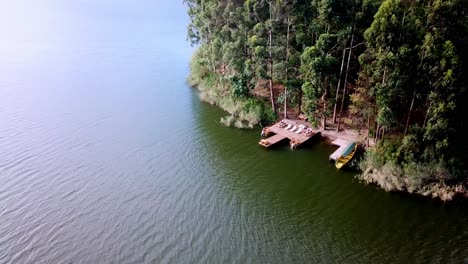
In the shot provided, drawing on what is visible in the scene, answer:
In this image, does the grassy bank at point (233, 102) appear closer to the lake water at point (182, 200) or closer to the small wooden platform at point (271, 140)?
the lake water at point (182, 200)

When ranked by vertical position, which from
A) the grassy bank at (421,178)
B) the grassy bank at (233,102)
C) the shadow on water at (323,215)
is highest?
the grassy bank at (233,102)

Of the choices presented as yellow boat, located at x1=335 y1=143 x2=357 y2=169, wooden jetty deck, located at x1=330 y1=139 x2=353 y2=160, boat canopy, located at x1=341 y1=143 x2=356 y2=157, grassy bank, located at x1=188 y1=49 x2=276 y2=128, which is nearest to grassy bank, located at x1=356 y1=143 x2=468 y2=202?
yellow boat, located at x1=335 y1=143 x2=357 y2=169

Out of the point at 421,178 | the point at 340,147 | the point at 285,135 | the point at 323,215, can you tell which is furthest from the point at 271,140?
the point at 421,178

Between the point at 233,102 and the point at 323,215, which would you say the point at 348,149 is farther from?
the point at 233,102

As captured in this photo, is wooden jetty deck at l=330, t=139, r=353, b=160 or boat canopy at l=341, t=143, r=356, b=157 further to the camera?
wooden jetty deck at l=330, t=139, r=353, b=160

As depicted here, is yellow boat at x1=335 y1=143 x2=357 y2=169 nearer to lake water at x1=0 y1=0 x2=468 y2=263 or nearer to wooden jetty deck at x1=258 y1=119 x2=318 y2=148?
lake water at x1=0 y1=0 x2=468 y2=263

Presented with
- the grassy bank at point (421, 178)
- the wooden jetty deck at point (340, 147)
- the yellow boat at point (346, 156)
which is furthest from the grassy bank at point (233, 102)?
the grassy bank at point (421, 178)

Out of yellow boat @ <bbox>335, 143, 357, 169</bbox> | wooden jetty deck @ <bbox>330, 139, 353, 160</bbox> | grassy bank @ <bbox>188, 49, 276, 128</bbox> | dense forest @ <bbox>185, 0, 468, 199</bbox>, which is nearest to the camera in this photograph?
dense forest @ <bbox>185, 0, 468, 199</bbox>
